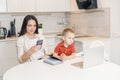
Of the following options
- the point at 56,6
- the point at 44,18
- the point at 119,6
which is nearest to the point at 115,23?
the point at 119,6

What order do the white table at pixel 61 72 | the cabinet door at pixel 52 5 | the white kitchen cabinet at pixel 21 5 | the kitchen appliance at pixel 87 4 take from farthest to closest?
the cabinet door at pixel 52 5
the white kitchen cabinet at pixel 21 5
the kitchen appliance at pixel 87 4
the white table at pixel 61 72

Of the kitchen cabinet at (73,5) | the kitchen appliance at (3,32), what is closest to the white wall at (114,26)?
the kitchen cabinet at (73,5)

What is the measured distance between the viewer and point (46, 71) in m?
1.79

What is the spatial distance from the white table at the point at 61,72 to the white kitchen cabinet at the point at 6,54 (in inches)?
68.0

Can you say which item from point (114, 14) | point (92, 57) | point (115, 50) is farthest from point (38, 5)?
point (92, 57)

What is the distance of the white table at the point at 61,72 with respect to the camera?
162 centimetres

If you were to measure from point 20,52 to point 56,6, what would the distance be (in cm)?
188

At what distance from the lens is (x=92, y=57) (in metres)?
1.90

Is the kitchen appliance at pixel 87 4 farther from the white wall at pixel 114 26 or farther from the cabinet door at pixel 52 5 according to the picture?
the cabinet door at pixel 52 5

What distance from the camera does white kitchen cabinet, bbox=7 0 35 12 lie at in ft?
12.3

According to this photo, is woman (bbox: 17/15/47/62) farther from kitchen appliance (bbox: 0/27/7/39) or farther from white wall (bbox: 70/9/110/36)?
white wall (bbox: 70/9/110/36)

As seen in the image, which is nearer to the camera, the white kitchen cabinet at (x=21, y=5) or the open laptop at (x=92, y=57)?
the open laptop at (x=92, y=57)

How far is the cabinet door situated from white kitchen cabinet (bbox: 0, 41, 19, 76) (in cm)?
91

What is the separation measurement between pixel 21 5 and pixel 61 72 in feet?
7.87
